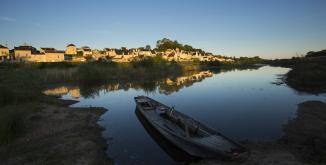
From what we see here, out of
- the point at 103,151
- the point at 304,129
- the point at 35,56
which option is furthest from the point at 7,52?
the point at 304,129

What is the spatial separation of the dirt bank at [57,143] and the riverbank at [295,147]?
5377mm

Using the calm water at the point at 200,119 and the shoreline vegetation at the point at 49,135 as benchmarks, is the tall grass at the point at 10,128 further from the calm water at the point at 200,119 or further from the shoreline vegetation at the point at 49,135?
the calm water at the point at 200,119

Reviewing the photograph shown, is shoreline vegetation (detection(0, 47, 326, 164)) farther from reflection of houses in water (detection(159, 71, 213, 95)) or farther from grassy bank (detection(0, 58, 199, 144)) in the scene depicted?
reflection of houses in water (detection(159, 71, 213, 95))

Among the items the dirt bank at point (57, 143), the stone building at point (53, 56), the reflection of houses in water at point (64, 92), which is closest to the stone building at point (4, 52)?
the stone building at point (53, 56)

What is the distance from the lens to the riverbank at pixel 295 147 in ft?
30.7

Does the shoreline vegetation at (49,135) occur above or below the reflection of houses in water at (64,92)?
above

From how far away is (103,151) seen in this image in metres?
12.0

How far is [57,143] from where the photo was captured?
1221cm

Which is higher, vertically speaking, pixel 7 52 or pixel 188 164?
pixel 7 52

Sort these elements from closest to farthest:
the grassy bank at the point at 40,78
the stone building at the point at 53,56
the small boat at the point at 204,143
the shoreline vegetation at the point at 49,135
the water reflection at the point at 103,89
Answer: the small boat at the point at 204,143 → the shoreline vegetation at the point at 49,135 → the grassy bank at the point at 40,78 → the water reflection at the point at 103,89 → the stone building at the point at 53,56

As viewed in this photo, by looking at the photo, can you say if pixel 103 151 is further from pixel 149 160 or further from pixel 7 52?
pixel 7 52

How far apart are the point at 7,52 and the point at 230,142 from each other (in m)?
94.6

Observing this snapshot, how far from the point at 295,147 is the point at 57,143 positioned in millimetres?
11450

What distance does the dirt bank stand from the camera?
1025 centimetres
